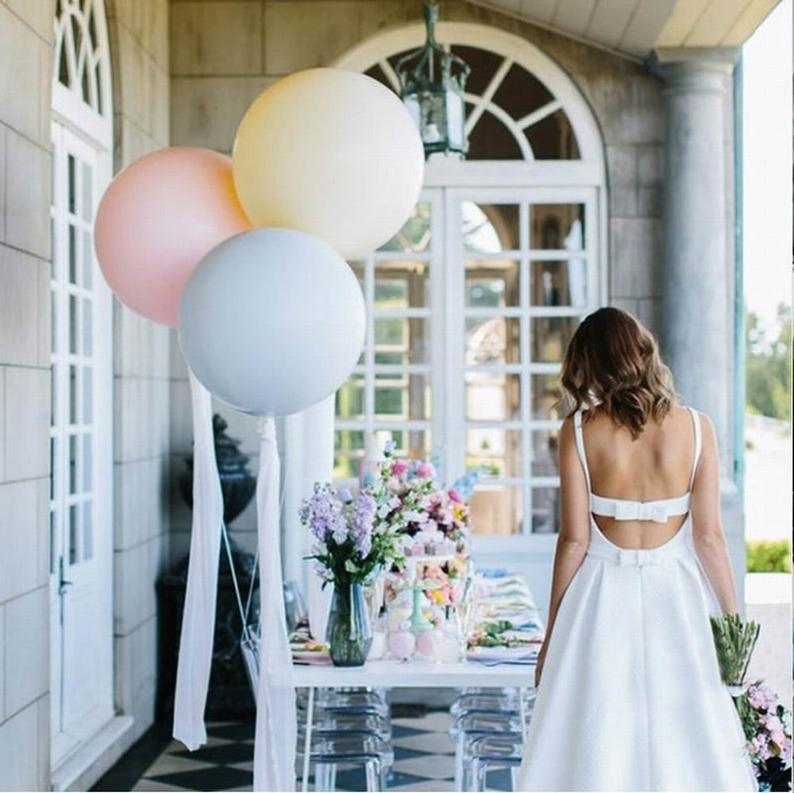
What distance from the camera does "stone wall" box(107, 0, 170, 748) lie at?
5.90 metres

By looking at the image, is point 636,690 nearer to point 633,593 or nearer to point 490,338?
point 633,593

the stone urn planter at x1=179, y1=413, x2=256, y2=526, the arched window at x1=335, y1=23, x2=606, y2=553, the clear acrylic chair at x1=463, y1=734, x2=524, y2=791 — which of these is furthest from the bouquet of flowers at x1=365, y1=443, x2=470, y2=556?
the arched window at x1=335, y1=23, x2=606, y2=553

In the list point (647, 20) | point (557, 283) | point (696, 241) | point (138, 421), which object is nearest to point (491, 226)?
point (557, 283)

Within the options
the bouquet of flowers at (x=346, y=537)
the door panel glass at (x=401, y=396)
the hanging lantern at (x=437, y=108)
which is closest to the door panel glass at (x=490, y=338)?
the door panel glass at (x=401, y=396)

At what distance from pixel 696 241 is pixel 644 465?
11.2ft

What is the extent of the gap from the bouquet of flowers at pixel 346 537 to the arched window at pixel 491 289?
9.42 ft

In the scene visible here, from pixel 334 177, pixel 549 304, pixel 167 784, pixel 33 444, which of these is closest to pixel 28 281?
pixel 33 444

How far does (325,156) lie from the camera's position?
365 centimetres

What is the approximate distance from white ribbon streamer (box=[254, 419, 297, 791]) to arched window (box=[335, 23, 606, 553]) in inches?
125

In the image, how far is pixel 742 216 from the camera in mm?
6973

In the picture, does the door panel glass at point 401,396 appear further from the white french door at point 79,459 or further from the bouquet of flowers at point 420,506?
the bouquet of flowers at point 420,506

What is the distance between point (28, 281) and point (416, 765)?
257cm

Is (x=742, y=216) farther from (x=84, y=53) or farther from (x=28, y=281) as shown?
(x=28, y=281)

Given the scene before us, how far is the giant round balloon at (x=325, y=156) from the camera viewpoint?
12.0 ft
